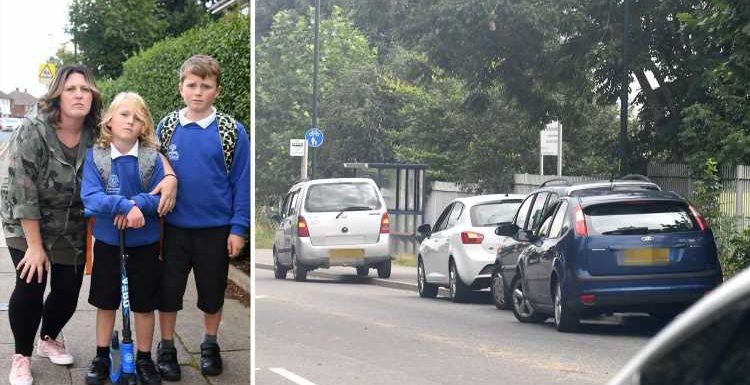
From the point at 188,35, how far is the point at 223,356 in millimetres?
7691

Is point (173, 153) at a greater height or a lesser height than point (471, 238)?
greater

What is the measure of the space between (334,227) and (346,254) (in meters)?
0.06

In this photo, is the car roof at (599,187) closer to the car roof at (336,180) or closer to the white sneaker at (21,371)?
the car roof at (336,180)

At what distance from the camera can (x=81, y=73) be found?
5941 millimetres

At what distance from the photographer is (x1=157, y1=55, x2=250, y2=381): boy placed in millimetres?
5375

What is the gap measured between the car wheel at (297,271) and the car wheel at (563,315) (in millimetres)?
624

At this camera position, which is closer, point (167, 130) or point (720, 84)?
point (720, 84)

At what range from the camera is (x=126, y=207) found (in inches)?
211

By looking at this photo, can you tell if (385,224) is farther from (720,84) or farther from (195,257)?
(195,257)

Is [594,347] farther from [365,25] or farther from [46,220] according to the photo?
[46,220]

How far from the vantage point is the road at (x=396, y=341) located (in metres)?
2.30

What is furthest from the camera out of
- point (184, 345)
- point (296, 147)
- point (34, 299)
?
point (184, 345)

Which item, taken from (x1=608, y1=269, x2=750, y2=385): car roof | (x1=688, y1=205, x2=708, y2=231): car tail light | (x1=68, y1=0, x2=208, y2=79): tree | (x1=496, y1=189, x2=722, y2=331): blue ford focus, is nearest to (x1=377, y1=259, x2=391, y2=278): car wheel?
(x1=496, y1=189, x2=722, y2=331): blue ford focus

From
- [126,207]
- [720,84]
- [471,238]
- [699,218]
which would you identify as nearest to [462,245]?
[471,238]
